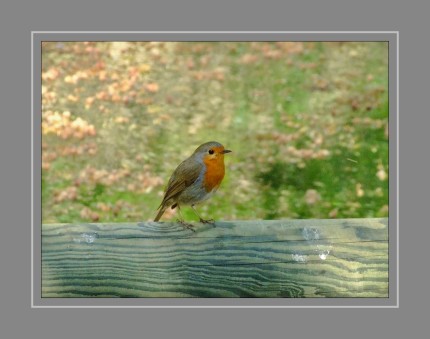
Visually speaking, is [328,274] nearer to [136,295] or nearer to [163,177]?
[136,295]

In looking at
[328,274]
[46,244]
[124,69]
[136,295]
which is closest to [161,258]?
[136,295]

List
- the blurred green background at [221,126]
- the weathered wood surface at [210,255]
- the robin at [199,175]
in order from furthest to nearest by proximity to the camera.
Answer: the blurred green background at [221,126], the robin at [199,175], the weathered wood surface at [210,255]

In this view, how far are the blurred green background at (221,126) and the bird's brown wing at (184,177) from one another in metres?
1.59

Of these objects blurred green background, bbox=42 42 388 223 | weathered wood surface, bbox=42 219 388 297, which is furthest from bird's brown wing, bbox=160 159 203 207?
blurred green background, bbox=42 42 388 223

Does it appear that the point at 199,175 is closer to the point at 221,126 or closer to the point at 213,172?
the point at 213,172

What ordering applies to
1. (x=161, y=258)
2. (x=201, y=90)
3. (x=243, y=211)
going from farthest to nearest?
1. (x=201, y=90)
2. (x=243, y=211)
3. (x=161, y=258)

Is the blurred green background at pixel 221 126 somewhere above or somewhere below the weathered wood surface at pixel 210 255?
above

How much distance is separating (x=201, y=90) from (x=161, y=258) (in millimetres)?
3541

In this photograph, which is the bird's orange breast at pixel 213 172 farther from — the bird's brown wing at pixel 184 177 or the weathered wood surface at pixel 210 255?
the weathered wood surface at pixel 210 255

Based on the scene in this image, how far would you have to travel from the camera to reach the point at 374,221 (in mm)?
4688

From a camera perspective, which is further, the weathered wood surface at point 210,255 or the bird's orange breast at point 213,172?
the bird's orange breast at point 213,172

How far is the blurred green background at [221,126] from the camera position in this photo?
23.8ft

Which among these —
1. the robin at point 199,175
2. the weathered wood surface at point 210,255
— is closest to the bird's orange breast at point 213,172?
the robin at point 199,175

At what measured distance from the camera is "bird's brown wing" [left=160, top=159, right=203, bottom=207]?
5.29 metres
